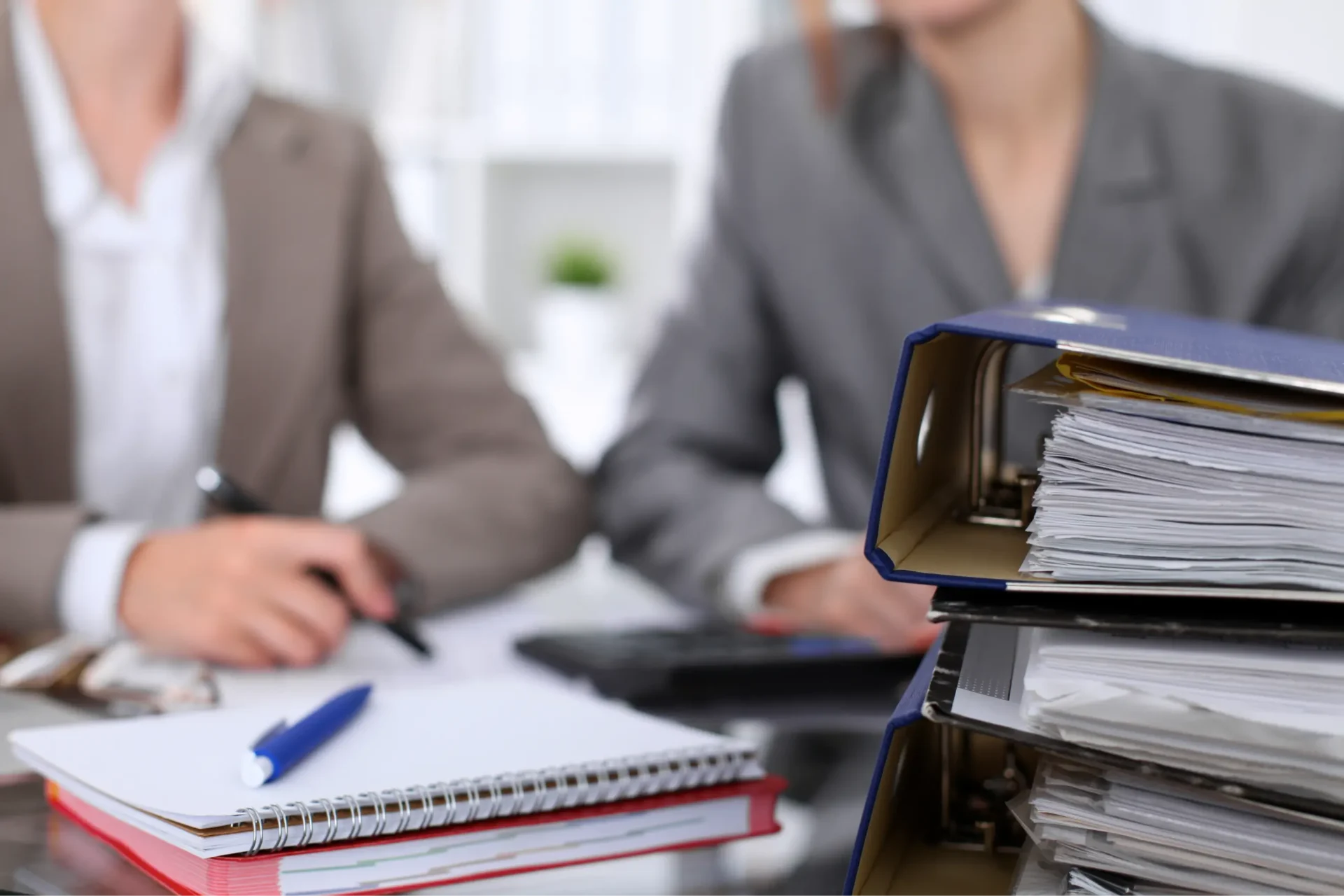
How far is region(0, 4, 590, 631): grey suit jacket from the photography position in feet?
3.08

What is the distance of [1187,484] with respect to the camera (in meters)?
0.36

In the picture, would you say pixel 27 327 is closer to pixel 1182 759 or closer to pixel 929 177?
pixel 929 177

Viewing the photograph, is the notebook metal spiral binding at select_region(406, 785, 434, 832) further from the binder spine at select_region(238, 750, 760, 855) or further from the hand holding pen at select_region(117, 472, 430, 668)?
the hand holding pen at select_region(117, 472, 430, 668)

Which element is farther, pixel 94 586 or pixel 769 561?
pixel 769 561

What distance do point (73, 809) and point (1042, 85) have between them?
0.95 metres

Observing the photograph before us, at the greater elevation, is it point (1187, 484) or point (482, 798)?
point (1187, 484)

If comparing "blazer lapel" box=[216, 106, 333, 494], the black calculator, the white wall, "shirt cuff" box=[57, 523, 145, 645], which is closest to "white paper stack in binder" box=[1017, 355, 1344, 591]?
the black calculator

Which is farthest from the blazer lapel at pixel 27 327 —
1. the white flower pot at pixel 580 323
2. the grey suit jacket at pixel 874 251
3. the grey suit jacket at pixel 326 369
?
the white flower pot at pixel 580 323

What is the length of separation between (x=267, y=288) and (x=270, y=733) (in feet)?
→ 2.30

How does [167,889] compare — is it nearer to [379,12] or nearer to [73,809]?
[73,809]

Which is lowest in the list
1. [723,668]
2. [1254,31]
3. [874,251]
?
[723,668]

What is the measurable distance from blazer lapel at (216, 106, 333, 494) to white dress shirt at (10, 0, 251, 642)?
0.02 m

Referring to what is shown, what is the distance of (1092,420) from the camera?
37 cm

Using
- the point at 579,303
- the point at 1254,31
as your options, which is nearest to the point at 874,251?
the point at 579,303
